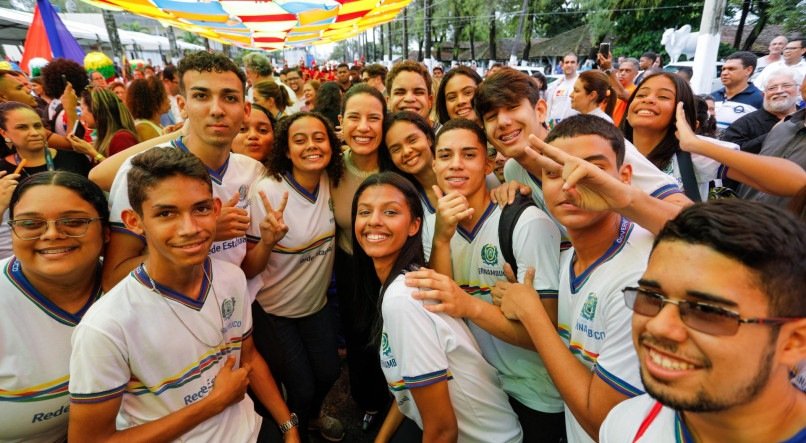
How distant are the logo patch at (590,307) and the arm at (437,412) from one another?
0.68 meters

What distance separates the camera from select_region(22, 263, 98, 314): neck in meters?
1.86

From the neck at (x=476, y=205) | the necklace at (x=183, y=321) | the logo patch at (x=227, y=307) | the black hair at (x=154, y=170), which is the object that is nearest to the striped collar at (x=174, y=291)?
the necklace at (x=183, y=321)

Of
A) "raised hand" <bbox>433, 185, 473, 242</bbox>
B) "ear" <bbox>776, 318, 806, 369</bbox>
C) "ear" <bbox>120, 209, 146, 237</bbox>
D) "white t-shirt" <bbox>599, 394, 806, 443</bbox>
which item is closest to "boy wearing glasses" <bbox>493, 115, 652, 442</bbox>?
"white t-shirt" <bbox>599, 394, 806, 443</bbox>

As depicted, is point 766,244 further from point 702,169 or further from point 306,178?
point 306,178

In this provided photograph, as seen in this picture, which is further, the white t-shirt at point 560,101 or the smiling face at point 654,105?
the white t-shirt at point 560,101

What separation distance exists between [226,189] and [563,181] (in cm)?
204

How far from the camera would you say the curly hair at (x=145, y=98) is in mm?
4672

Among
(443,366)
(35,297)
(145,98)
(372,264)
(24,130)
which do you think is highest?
(145,98)

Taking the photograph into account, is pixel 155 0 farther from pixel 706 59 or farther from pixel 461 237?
pixel 706 59

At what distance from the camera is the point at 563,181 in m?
1.83

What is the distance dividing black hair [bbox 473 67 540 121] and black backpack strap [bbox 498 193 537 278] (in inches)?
30.4

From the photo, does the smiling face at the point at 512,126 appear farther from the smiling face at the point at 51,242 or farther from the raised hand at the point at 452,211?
the smiling face at the point at 51,242

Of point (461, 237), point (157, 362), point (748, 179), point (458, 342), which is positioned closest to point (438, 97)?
point (461, 237)

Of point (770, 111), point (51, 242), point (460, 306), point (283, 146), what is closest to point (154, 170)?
point (51, 242)
